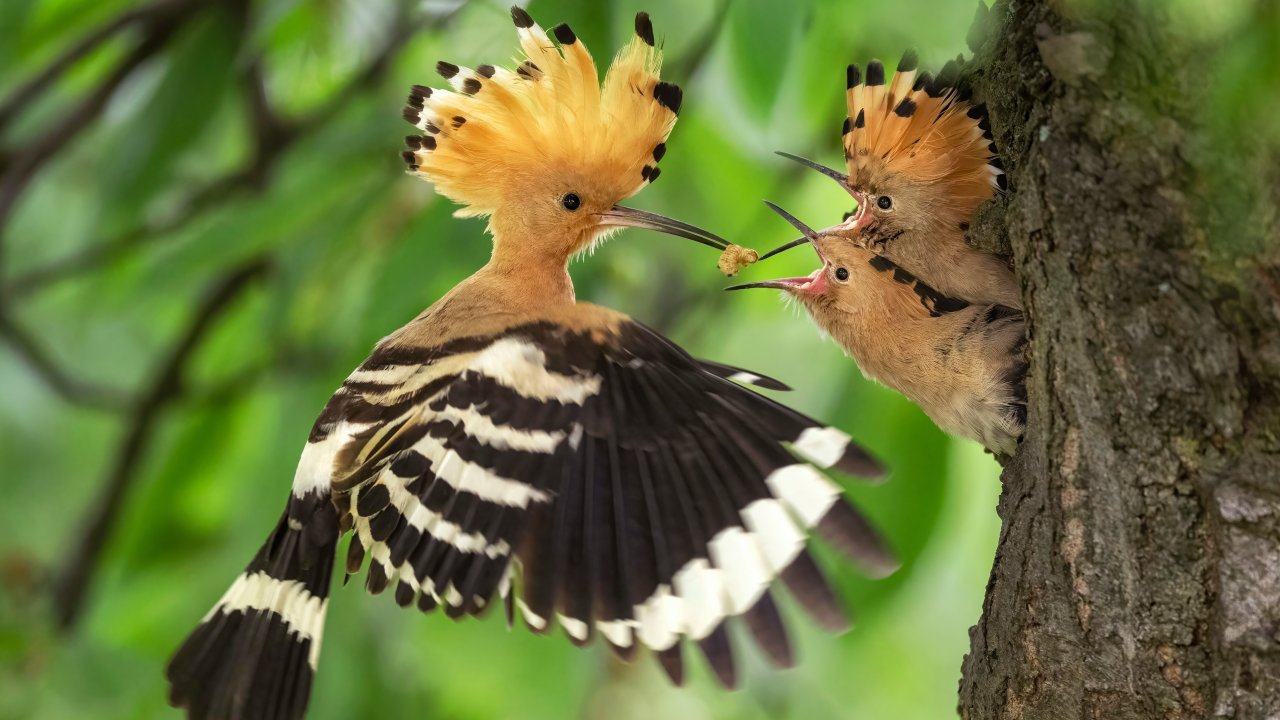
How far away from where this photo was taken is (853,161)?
96 cm

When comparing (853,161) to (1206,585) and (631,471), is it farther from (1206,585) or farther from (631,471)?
(1206,585)

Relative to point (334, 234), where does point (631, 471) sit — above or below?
below

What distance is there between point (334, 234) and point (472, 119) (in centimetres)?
64

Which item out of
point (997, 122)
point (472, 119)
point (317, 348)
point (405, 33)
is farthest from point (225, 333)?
point (997, 122)

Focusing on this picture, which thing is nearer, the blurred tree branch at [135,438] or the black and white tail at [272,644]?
the black and white tail at [272,644]

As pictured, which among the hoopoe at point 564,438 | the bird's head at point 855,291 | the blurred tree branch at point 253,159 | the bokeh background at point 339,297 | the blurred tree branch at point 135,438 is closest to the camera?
the hoopoe at point 564,438

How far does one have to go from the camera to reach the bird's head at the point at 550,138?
2.75ft

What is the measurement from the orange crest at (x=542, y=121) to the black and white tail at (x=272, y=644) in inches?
11.1

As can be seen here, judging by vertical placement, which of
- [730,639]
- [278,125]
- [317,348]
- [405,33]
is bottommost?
[730,639]

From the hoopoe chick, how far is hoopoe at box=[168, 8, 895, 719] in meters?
0.11

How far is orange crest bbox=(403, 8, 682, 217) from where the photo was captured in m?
0.84

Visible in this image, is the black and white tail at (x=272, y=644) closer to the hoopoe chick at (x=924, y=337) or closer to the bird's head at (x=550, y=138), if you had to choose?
the bird's head at (x=550, y=138)

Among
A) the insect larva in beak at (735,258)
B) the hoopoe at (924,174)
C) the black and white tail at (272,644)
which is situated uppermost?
the hoopoe at (924,174)

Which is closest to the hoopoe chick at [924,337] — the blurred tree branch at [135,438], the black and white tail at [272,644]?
the black and white tail at [272,644]
